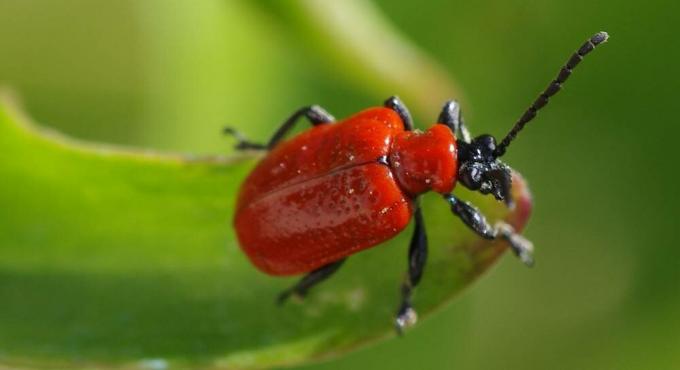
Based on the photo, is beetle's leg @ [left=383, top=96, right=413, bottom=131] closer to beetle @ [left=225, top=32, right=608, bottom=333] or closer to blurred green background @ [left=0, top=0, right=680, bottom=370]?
beetle @ [left=225, top=32, right=608, bottom=333]

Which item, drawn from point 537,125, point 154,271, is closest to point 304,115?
point 154,271

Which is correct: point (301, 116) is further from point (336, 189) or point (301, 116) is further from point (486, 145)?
point (486, 145)

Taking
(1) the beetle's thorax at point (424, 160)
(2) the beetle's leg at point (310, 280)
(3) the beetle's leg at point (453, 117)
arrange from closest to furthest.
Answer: (2) the beetle's leg at point (310, 280) < (1) the beetle's thorax at point (424, 160) < (3) the beetle's leg at point (453, 117)

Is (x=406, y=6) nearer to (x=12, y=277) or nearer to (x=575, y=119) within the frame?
(x=575, y=119)

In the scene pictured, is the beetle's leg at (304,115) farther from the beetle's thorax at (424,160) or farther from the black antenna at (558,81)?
the black antenna at (558,81)

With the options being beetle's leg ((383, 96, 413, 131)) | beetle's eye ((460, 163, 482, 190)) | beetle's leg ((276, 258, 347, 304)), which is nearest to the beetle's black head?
beetle's eye ((460, 163, 482, 190))

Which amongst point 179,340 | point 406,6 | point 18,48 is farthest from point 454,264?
point 18,48

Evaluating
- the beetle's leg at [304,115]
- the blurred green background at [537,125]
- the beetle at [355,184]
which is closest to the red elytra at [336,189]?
the beetle at [355,184]
